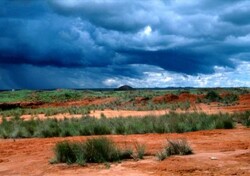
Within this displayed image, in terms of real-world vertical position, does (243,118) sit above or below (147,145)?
above

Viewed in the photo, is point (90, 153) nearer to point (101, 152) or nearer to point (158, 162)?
point (101, 152)

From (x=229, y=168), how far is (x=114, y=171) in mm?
3495

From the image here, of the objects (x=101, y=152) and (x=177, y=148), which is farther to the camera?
(x=177, y=148)

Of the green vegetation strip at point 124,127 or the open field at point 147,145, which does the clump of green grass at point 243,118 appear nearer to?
the open field at point 147,145

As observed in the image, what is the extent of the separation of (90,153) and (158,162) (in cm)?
256

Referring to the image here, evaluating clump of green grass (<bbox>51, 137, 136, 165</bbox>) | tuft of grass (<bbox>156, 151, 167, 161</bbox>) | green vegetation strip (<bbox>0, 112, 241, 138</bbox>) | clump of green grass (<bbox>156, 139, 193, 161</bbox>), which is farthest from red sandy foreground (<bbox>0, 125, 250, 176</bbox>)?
green vegetation strip (<bbox>0, 112, 241, 138</bbox>)

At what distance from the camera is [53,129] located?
996 inches

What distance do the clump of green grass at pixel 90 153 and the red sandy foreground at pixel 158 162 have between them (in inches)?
17.7

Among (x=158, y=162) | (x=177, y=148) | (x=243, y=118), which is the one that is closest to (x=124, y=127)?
(x=243, y=118)

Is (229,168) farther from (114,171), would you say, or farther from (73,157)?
(73,157)

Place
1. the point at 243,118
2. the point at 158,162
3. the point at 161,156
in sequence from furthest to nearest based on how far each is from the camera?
the point at 243,118 < the point at 161,156 < the point at 158,162

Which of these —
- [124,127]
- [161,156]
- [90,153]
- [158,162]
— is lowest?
[158,162]

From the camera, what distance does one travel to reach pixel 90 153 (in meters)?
15.1

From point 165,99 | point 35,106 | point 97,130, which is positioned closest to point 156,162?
point 97,130
